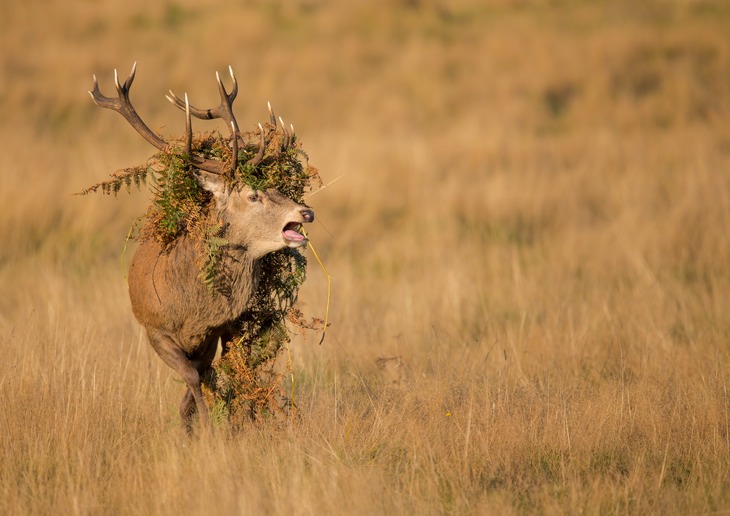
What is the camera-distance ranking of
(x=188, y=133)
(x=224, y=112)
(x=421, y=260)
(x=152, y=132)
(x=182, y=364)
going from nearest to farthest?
(x=188, y=133) < (x=152, y=132) < (x=182, y=364) < (x=224, y=112) < (x=421, y=260)

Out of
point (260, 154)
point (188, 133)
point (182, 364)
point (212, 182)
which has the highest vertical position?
point (188, 133)

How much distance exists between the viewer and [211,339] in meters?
5.80

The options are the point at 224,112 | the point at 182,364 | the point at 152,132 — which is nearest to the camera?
the point at 152,132

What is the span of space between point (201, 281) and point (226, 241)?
308 mm

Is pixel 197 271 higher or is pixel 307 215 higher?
pixel 307 215

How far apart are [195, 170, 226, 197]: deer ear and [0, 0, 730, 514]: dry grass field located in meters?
1.46

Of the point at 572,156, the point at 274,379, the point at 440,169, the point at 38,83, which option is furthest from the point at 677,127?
the point at 274,379

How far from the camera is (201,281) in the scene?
5621 millimetres

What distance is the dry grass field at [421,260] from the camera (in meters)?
5.44

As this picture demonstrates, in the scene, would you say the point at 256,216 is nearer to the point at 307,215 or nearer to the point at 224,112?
the point at 307,215

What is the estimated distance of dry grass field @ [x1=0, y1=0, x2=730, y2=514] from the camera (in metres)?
5.44

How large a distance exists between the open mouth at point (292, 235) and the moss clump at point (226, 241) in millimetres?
251

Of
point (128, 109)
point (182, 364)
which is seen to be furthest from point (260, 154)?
point (182, 364)

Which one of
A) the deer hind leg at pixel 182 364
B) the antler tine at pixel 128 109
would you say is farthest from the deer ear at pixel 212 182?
the deer hind leg at pixel 182 364
